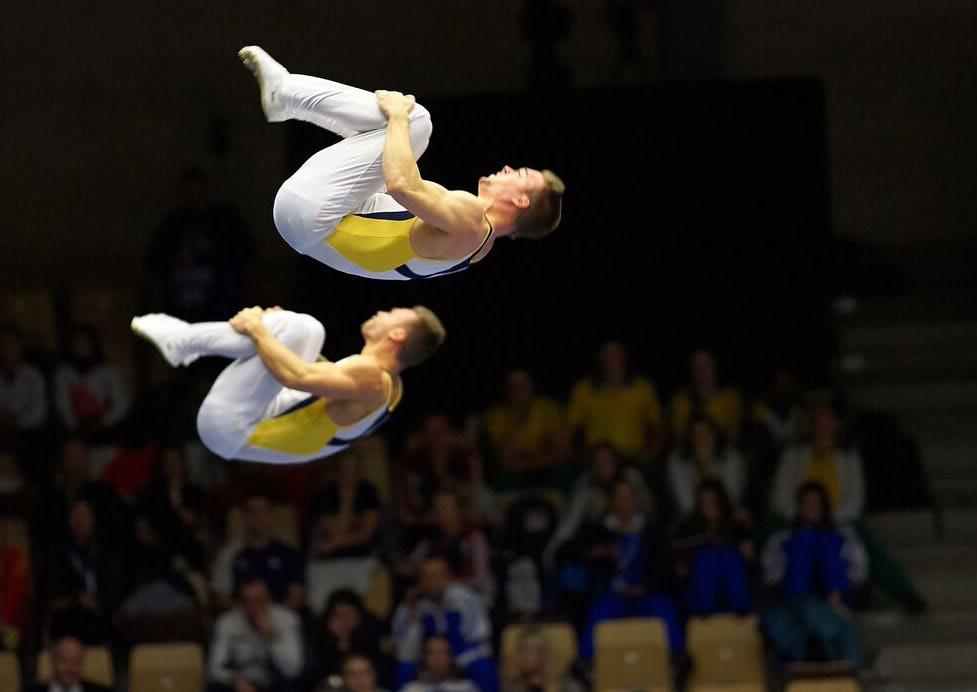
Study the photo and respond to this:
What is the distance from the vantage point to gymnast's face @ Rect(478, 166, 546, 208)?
5660 mm

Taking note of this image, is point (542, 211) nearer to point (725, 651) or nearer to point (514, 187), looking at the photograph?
point (514, 187)

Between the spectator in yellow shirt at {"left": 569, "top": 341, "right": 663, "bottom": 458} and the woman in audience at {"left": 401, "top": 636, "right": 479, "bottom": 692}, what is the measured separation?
1760mm

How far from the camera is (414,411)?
1078 centimetres

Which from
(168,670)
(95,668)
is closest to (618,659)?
(168,670)

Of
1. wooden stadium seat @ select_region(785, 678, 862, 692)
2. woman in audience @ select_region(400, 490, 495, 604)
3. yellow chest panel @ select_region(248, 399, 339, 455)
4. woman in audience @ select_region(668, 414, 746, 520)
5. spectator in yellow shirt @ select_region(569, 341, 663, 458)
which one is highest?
spectator in yellow shirt @ select_region(569, 341, 663, 458)

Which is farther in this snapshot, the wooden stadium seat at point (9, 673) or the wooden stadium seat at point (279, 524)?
the wooden stadium seat at point (279, 524)

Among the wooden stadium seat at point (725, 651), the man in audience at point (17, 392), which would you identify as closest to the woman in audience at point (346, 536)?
the wooden stadium seat at point (725, 651)

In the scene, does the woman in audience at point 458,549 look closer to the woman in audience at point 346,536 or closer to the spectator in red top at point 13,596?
the woman in audience at point 346,536

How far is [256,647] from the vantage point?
8.69 m

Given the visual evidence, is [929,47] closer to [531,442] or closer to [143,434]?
[531,442]

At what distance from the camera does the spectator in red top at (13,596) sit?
9195 millimetres

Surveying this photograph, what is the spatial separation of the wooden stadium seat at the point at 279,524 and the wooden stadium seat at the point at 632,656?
1.68m

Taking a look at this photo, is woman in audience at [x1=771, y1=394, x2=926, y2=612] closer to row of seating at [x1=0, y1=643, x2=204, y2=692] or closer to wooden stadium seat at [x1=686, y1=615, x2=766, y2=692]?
wooden stadium seat at [x1=686, y1=615, x2=766, y2=692]

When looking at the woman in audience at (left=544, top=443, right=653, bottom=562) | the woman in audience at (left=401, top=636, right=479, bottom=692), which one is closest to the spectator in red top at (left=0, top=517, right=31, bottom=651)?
the woman in audience at (left=401, top=636, right=479, bottom=692)
